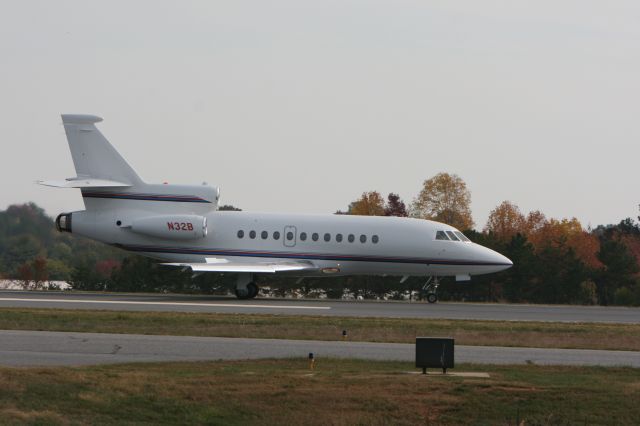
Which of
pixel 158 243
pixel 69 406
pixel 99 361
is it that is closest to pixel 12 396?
pixel 69 406

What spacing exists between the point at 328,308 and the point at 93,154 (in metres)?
12.5

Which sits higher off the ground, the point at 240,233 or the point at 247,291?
the point at 240,233

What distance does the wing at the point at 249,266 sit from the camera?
3972 centimetres

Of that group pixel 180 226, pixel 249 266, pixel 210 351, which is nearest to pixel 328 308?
pixel 249 266

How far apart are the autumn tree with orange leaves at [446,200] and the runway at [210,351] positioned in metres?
65.8

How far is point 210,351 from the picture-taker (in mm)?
21812

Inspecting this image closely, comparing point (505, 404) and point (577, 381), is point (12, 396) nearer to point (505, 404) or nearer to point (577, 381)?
point (505, 404)

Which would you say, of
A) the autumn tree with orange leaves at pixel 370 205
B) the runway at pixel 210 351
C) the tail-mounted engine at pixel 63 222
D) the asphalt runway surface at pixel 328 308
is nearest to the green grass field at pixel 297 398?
the runway at pixel 210 351

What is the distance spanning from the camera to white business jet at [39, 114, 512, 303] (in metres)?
42.0

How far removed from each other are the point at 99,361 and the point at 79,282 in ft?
126

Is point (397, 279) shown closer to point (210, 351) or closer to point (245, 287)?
point (245, 287)

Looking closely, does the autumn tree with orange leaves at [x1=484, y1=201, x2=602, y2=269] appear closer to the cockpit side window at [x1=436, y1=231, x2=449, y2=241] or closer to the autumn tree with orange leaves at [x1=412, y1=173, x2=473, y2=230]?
the autumn tree with orange leaves at [x1=412, y1=173, x2=473, y2=230]

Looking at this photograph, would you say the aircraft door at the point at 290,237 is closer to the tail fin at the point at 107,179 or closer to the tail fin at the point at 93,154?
the tail fin at the point at 107,179

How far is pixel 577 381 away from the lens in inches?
725
